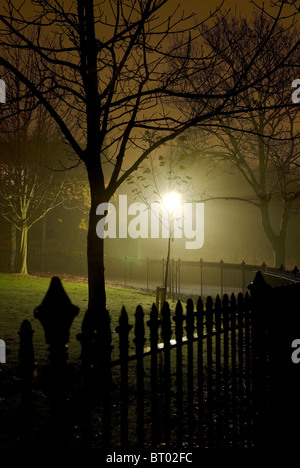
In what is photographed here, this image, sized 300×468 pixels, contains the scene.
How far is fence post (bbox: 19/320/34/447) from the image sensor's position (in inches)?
85.5

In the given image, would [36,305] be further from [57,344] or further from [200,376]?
[57,344]

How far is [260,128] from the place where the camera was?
1898cm

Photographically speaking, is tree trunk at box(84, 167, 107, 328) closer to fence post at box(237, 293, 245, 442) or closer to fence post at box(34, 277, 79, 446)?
fence post at box(237, 293, 245, 442)

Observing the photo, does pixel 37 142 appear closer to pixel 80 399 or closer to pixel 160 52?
pixel 160 52

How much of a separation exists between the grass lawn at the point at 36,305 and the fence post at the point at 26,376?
3272mm

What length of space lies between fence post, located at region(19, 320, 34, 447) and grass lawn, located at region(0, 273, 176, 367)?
129 inches

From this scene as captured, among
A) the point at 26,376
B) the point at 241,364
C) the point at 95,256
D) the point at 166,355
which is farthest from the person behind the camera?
the point at 95,256

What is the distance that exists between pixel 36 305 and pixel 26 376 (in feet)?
34.4

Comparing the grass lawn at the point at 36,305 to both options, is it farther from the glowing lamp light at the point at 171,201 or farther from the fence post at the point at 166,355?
the glowing lamp light at the point at 171,201

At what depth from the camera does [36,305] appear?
12.2 m

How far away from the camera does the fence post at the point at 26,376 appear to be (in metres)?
2.17

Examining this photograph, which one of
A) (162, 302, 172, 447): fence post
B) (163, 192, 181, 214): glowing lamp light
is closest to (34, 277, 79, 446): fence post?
(162, 302, 172, 447): fence post

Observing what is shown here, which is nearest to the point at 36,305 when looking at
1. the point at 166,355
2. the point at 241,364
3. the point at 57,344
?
the point at 241,364

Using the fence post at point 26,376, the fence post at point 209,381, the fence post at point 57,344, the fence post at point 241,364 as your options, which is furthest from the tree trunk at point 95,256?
the fence post at point 26,376
